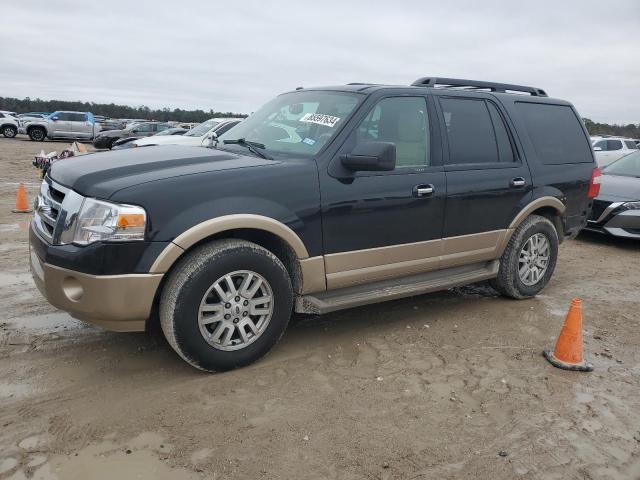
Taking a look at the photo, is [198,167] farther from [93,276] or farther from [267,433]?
[267,433]

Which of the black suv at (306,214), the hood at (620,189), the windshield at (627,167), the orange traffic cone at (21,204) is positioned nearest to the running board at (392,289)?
the black suv at (306,214)

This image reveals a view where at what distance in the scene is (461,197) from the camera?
4680 millimetres

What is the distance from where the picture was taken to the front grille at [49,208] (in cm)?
356

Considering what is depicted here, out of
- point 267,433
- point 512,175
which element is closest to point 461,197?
point 512,175

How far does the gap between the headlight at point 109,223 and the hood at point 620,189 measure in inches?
297

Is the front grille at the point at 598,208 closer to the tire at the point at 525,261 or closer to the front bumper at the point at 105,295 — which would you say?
the tire at the point at 525,261

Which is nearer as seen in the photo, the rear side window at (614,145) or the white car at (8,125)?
the rear side window at (614,145)

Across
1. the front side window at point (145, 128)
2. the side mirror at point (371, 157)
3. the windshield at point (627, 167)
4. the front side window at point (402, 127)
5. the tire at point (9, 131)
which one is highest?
the front side window at point (402, 127)

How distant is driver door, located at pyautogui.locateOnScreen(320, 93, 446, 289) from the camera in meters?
4.02

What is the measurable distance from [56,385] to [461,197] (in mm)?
3309

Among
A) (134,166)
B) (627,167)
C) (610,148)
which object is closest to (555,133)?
(134,166)

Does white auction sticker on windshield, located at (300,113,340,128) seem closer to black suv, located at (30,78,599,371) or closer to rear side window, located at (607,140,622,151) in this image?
black suv, located at (30,78,599,371)

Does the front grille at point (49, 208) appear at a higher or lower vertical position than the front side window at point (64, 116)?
higher

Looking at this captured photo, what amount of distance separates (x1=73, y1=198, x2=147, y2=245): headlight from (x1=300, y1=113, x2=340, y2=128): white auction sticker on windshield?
1635 millimetres
